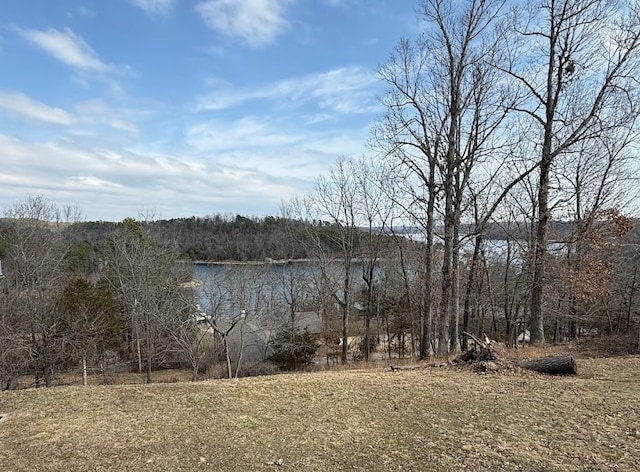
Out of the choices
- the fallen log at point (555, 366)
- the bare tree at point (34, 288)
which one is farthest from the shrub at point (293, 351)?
the fallen log at point (555, 366)

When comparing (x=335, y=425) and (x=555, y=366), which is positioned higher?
(x=555, y=366)

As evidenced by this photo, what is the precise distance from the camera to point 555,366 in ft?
23.3

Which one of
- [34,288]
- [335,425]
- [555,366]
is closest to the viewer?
[335,425]

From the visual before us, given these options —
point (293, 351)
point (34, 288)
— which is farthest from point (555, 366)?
point (34, 288)

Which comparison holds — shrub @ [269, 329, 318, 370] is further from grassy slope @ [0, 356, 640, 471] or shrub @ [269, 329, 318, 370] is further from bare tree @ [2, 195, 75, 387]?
grassy slope @ [0, 356, 640, 471]

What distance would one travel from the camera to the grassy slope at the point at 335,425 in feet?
13.3

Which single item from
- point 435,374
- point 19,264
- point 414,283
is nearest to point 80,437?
point 435,374

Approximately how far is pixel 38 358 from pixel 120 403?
587 inches

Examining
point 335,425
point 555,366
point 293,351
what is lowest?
point 293,351

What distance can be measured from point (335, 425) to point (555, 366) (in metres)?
4.19

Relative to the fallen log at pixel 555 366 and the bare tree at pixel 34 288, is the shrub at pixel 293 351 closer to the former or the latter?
the bare tree at pixel 34 288

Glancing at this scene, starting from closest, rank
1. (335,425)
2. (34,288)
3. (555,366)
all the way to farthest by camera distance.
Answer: (335,425) → (555,366) → (34,288)

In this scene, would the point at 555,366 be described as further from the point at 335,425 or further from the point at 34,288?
the point at 34,288

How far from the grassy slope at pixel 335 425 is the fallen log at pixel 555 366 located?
0.96ft
